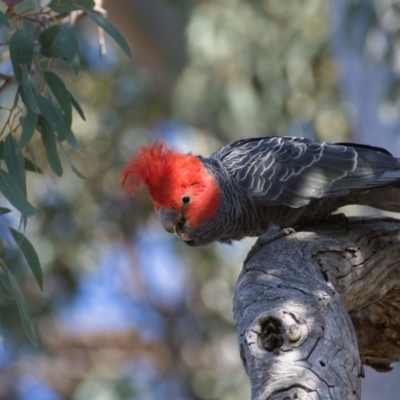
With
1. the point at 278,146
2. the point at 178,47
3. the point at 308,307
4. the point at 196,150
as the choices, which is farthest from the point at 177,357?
the point at 308,307

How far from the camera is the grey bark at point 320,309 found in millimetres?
2252

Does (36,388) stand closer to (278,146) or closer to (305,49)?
(305,49)

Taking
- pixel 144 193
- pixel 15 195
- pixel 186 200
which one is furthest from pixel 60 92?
pixel 144 193

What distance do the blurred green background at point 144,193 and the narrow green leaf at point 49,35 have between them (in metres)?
4.34

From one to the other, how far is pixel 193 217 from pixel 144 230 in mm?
6425

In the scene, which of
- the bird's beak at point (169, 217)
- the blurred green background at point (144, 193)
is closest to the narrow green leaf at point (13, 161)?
the bird's beak at point (169, 217)

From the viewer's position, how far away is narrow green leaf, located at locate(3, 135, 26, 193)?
119 inches

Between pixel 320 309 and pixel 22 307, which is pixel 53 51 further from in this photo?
pixel 320 309

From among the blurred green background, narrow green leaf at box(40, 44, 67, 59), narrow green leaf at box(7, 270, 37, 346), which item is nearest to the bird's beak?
narrow green leaf at box(7, 270, 37, 346)

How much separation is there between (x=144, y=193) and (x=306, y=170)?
233 inches

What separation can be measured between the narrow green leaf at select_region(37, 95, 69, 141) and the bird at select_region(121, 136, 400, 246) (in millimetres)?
543

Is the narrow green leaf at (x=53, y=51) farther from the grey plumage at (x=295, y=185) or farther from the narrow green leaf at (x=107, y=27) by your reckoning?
the grey plumage at (x=295, y=185)

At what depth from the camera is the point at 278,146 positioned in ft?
12.1

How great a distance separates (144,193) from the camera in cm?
935
